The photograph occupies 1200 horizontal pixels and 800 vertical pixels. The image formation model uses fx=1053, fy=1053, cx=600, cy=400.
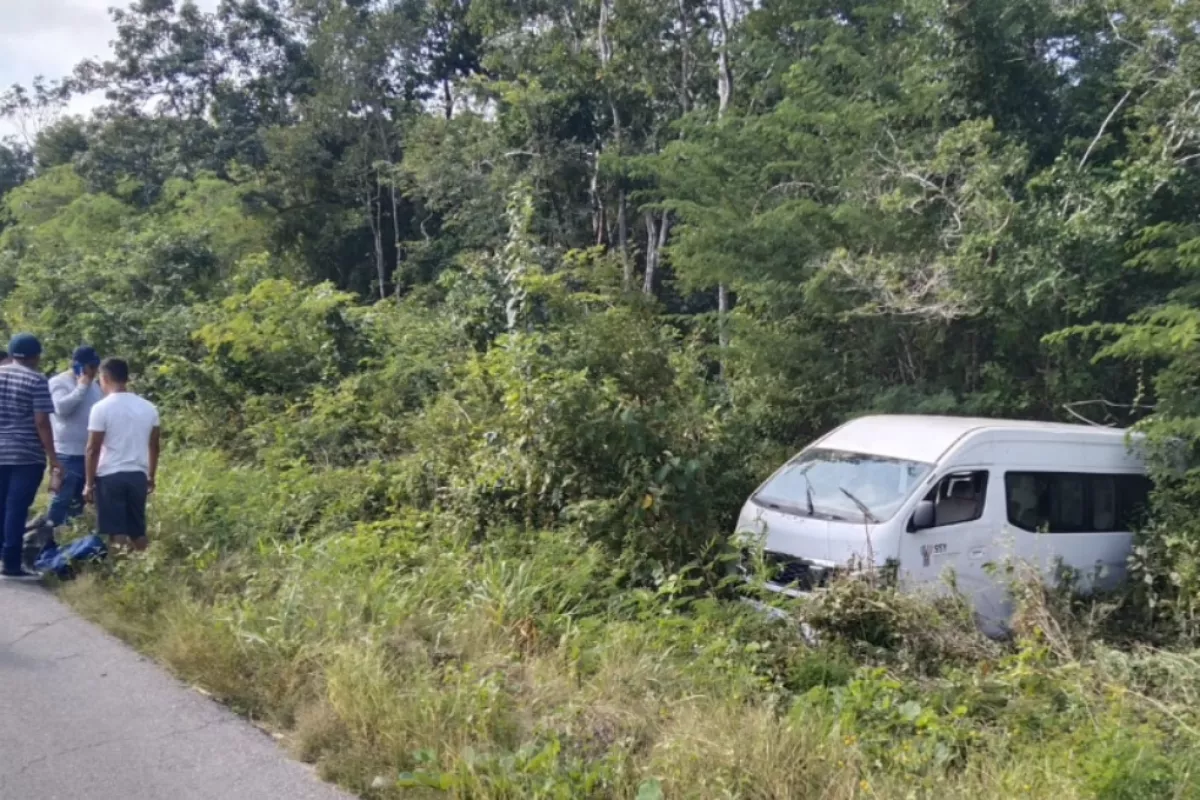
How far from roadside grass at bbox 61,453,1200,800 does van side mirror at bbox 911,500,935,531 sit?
1.04 meters

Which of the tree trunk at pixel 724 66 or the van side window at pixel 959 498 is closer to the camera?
the van side window at pixel 959 498

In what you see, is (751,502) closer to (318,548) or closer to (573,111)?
(318,548)

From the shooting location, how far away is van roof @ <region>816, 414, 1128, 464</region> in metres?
8.68

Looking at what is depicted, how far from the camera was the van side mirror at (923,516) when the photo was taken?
8.11 meters

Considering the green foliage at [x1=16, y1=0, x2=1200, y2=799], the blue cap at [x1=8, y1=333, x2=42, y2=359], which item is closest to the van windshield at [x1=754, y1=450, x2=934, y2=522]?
the green foliage at [x1=16, y1=0, x2=1200, y2=799]

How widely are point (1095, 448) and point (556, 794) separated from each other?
24.8 ft

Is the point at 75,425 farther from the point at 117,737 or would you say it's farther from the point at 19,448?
the point at 117,737

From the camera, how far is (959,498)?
8.63 metres

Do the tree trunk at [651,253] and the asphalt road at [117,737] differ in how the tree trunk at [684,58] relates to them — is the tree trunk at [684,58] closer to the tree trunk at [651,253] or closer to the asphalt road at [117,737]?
the tree trunk at [651,253]

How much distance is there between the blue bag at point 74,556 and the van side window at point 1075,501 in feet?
23.4

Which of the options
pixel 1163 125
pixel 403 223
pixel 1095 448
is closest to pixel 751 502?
pixel 1095 448

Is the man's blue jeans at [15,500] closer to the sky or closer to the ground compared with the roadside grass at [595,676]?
closer to the sky

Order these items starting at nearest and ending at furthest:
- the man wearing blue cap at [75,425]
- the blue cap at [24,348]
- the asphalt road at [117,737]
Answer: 1. the asphalt road at [117,737]
2. the blue cap at [24,348]
3. the man wearing blue cap at [75,425]

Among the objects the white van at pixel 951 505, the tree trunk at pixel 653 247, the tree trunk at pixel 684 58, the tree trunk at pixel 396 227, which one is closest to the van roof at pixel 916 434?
the white van at pixel 951 505
